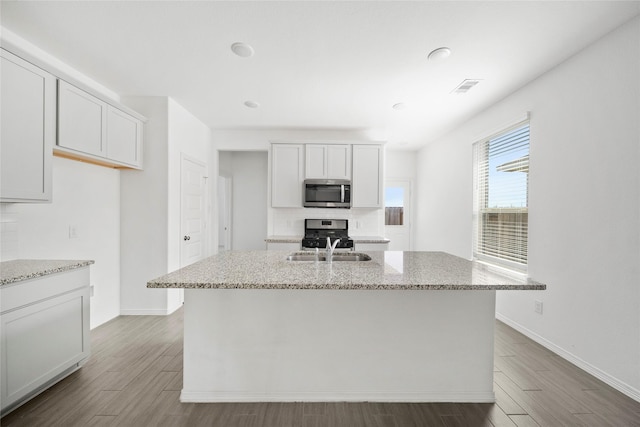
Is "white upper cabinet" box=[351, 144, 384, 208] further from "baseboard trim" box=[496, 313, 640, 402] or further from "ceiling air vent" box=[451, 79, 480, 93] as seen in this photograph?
"baseboard trim" box=[496, 313, 640, 402]

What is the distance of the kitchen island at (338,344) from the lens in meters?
1.87

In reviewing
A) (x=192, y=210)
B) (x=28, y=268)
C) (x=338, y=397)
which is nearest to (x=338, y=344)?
(x=338, y=397)

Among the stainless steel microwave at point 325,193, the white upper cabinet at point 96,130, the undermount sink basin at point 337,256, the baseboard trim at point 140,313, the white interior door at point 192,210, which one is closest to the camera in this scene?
the white upper cabinet at point 96,130

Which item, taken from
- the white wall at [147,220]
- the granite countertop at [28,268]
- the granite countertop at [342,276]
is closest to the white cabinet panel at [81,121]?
the white wall at [147,220]

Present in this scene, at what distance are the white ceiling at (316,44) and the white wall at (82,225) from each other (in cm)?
105

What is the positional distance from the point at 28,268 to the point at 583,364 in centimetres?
418

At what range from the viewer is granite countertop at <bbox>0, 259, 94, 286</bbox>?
1723 mm

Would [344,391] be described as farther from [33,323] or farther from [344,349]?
[33,323]

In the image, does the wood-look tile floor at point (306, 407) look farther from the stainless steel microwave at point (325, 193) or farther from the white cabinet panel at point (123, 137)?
the stainless steel microwave at point (325, 193)

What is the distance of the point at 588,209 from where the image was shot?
2.29 meters

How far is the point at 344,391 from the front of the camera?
1.88 m

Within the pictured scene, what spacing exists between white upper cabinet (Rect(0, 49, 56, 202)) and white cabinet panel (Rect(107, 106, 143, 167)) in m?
0.60

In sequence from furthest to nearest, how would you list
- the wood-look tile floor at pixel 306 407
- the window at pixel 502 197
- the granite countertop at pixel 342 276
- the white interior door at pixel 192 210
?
the white interior door at pixel 192 210 → the window at pixel 502 197 → the wood-look tile floor at pixel 306 407 → the granite countertop at pixel 342 276

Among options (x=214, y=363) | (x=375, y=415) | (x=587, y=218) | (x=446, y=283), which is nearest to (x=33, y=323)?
(x=214, y=363)
